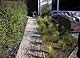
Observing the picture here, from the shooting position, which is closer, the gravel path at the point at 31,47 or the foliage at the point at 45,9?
the gravel path at the point at 31,47

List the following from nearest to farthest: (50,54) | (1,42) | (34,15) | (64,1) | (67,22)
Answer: (1,42)
(50,54)
(67,22)
(34,15)
(64,1)

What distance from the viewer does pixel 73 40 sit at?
6164 mm

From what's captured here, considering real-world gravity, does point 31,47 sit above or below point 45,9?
above

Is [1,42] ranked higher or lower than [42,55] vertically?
higher

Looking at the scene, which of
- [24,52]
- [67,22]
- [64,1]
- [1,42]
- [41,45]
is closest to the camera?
[1,42]

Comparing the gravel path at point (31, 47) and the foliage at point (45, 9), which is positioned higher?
the gravel path at point (31, 47)

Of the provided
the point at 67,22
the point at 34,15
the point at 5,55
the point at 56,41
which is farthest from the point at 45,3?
the point at 5,55

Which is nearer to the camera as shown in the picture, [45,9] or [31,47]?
[31,47]

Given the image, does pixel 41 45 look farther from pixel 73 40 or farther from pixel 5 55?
pixel 5 55

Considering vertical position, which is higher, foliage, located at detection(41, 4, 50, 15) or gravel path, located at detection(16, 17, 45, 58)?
gravel path, located at detection(16, 17, 45, 58)

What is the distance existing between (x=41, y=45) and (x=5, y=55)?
1838 mm

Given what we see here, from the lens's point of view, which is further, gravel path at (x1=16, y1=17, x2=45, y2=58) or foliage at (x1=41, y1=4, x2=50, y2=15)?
foliage at (x1=41, y1=4, x2=50, y2=15)

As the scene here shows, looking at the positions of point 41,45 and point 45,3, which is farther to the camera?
point 45,3

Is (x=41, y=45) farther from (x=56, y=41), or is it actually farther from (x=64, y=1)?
(x=64, y=1)
